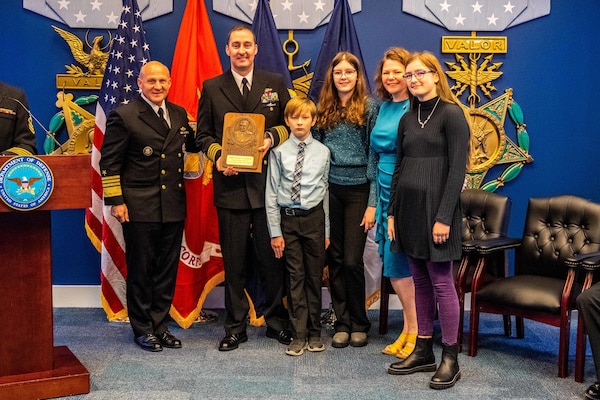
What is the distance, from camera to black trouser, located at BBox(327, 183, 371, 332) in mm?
4145

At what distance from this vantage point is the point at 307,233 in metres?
4.11

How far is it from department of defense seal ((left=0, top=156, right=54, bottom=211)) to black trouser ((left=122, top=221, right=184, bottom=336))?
94 cm

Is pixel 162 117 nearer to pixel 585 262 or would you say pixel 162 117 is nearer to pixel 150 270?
pixel 150 270

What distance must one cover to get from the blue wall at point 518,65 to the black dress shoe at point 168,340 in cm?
191

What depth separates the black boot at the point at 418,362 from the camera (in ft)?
12.3

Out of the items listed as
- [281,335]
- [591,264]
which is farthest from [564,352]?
[281,335]

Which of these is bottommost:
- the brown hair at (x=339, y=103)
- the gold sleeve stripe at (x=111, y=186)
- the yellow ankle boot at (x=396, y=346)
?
the yellow ankle boot at (x=396, y=346)

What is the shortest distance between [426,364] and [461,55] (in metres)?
2.36

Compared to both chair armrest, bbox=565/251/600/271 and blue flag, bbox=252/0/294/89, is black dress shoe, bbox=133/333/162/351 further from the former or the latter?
chair armrest, bbox=565/251/600/271

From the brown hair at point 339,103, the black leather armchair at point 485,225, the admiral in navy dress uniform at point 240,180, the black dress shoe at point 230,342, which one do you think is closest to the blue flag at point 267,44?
the admiral in navy dress uniform at point 240,180

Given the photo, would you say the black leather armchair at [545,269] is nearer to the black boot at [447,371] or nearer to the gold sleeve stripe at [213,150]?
the black boot at [447,371]

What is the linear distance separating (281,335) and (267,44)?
1.93 metres

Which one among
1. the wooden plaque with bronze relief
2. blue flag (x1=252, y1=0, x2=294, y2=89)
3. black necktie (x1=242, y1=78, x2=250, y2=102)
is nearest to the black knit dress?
the wooden plaque with bronze relief

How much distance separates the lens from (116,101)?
4.76 m
